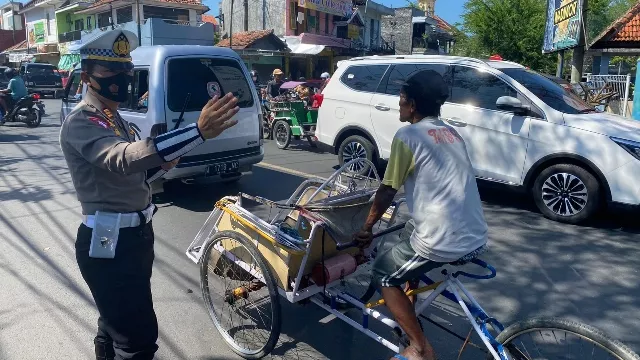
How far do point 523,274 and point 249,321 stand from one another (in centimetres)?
252

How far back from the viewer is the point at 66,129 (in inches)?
89.5

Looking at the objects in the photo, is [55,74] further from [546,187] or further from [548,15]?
[546,187]

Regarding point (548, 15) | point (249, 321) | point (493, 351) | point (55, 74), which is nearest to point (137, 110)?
point (249, 321)

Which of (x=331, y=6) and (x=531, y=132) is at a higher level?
(x=331, y=6)

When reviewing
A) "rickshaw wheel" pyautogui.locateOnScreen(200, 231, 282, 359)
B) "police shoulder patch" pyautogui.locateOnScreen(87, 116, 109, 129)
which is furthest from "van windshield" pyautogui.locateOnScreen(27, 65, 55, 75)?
"police shoulder patch" pyautogui.locateOnScreen(87, 116, 109, 129)

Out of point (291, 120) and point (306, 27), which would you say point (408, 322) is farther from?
point (306, 27)

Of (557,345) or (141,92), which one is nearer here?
(557,345)

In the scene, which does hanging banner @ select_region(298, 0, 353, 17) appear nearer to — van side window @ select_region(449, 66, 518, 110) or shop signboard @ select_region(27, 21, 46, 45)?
shop signboard @ select_region(27, 21, 46, 45)

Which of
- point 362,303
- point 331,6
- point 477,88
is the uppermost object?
point 331,6

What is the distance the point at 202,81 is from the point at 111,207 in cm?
454

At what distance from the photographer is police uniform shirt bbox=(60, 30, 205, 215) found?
2.05 meters

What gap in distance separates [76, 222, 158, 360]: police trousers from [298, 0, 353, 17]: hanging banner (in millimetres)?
31258

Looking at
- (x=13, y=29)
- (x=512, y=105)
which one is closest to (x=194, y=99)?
(x=512, y=105)

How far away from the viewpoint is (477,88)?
6789 millimetres
